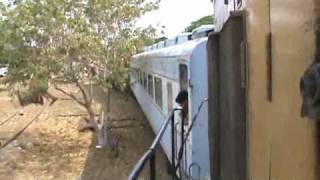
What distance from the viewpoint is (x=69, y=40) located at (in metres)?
12.5

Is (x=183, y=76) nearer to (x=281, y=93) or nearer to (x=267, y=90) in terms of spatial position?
(x=267, y=90)

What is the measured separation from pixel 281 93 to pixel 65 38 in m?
11.9

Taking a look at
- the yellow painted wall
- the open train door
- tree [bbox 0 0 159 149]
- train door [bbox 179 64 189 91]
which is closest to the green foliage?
tree [bbox 0 0 159 149]

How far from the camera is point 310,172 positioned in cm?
81

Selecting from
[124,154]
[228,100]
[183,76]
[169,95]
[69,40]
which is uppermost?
[69,40]

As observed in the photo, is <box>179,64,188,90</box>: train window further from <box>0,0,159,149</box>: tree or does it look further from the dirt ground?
<box>0,0,159,149</box>: tree

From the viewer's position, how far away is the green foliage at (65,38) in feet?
41.0

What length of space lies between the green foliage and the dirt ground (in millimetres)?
1606

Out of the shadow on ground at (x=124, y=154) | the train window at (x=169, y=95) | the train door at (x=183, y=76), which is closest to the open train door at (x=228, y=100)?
the train door at (x=183, y=76)

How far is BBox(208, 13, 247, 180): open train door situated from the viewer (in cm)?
146

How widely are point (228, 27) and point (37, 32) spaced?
1130cm

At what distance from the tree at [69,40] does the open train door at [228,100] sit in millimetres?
10692

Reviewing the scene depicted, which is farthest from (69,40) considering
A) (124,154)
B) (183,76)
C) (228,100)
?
(228,100)

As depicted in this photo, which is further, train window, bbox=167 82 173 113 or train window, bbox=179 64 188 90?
train window, bbox=167 82 173 113
